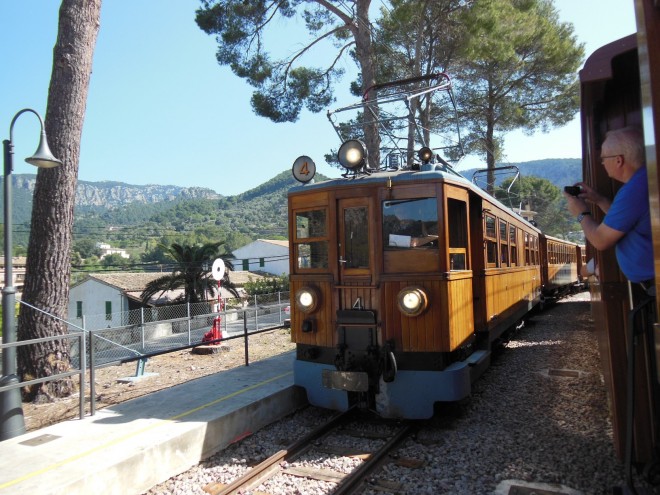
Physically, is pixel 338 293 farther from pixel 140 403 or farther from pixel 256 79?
pixel 256 79

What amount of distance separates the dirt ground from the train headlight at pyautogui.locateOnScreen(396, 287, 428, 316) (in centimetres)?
427

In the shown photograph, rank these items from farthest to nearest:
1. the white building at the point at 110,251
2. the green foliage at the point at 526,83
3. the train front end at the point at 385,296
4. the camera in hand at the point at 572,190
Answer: the white building at the point at 110,251 → the green foliage at the point at 526,83 → the train front end at the point at 385,296 → the camera in hand at the point at 572,190

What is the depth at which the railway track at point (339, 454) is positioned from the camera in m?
3.93

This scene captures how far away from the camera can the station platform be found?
360 cm

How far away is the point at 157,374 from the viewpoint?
9.31 meters

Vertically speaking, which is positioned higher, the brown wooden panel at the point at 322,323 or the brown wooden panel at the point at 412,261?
the brown wooden panel at the point at 412,261

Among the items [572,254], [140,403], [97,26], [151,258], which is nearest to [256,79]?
[97,26]

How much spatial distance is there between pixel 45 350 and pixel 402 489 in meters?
5.56

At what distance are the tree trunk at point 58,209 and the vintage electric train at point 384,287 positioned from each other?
3720 millimetres

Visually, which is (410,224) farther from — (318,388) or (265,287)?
(265,287)

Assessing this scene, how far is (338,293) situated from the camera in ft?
17.8

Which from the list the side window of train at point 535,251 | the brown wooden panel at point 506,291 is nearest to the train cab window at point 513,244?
the brown wooden panel at point 506,291

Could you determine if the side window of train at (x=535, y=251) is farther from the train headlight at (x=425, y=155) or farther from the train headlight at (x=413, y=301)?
the train headlight at (x=413, y=301)

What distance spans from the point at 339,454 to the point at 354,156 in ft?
10.4
